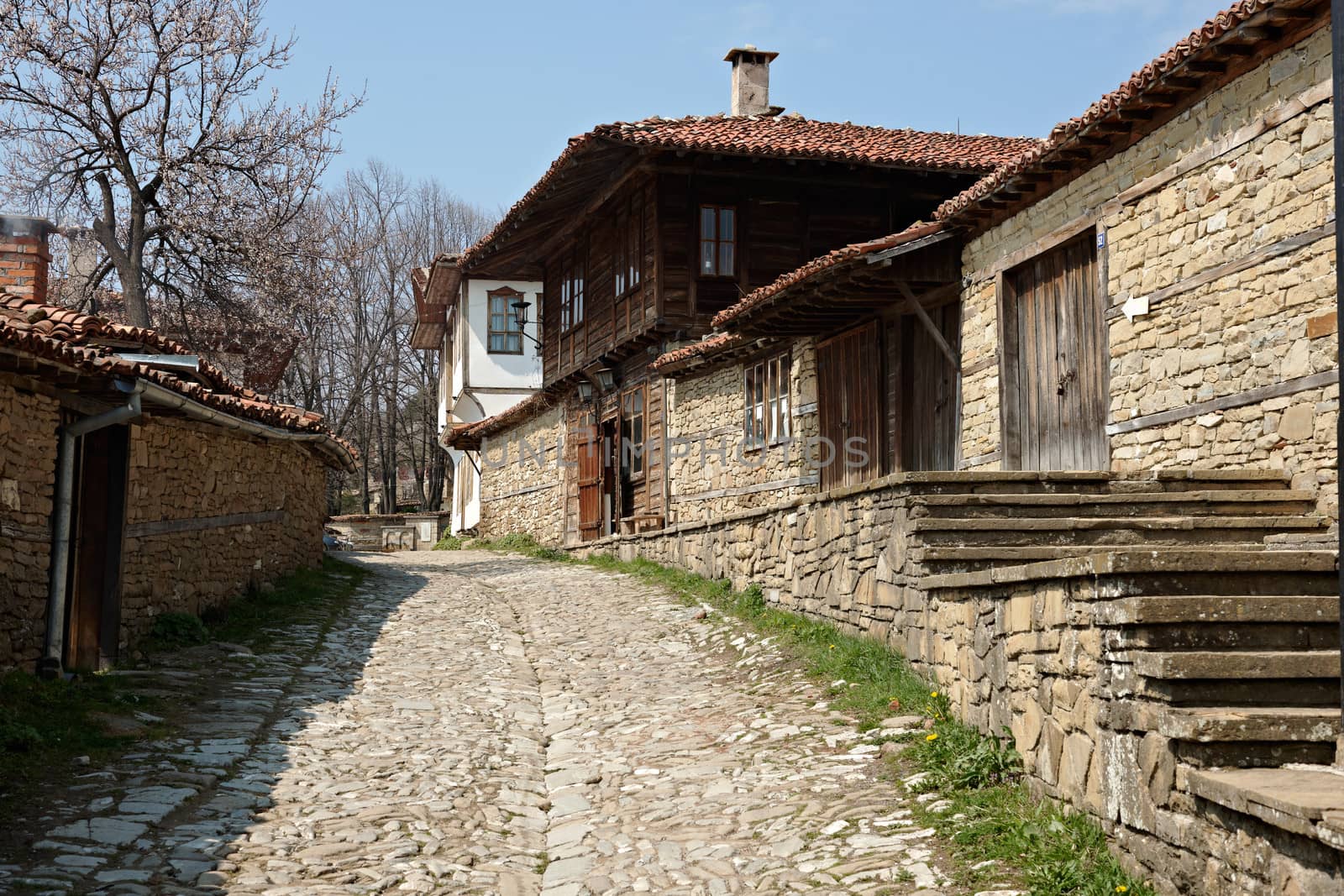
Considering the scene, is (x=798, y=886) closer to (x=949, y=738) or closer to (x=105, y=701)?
(x=949, y=738)

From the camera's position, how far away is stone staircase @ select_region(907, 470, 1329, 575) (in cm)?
716

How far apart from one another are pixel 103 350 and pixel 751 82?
41.7 feet

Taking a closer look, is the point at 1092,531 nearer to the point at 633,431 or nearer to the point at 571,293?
the point at 633,431

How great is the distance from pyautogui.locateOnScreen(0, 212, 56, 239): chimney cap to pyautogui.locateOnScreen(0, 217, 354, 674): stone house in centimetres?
1

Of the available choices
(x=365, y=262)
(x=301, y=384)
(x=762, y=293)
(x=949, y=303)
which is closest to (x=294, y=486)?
(x=762, y=293)

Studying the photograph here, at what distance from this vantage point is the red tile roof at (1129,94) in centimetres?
729

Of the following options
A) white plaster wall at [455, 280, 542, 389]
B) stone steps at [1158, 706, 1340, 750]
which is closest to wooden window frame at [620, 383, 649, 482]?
white plaster wall at [455, 280, 542, 389]

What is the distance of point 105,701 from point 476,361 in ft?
70.5

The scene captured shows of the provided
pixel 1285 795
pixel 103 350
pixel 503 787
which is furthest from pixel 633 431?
pixel 1285 795

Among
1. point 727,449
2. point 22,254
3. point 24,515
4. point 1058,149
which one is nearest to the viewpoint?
point 24,515

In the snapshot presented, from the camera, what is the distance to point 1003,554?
24.6ft

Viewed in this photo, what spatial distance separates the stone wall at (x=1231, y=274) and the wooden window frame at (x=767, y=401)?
571cm

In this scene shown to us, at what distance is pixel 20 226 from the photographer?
11164 mm

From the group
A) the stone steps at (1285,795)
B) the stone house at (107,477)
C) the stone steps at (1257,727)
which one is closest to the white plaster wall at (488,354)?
the stone house at (107,477)
